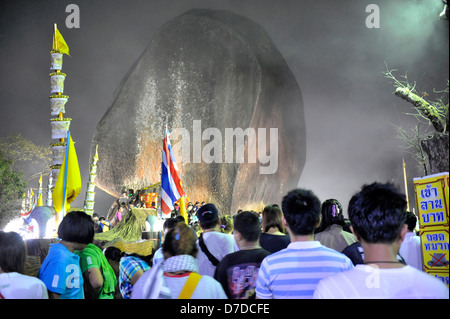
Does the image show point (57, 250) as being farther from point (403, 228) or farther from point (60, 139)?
point (60, 139)

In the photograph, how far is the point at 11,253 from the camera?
7.14 feet

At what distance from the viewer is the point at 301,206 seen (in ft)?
7.10

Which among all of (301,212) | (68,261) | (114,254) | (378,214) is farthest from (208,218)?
(378,214)

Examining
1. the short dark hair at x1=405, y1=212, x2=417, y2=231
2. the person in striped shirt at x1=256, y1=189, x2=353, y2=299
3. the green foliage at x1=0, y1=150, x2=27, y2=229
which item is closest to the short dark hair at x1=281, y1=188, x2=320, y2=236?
the person in striped shirt at x1=256, y1=189, x2=353, y2=299

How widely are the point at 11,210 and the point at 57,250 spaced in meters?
22.0

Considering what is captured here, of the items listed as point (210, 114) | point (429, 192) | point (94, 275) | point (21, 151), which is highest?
point (210, 114)

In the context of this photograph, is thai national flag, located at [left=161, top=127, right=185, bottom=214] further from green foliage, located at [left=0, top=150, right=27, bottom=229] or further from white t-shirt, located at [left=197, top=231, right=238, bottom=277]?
green foliage, located at [left=0, top=150, right=27, bottom=229]

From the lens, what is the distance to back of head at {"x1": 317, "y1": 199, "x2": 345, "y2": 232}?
3238 mm

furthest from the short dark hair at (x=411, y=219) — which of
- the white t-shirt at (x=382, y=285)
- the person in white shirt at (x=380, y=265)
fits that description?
the white t-shirt at (x=382, y=285)

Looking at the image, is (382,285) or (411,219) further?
(411,219)

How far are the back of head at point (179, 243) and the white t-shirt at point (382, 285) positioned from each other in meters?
0.73

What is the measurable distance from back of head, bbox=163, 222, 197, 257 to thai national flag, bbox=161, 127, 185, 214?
4261 mm

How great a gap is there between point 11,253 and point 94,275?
26.3 inches

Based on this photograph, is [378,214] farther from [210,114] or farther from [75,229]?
[210,114]
